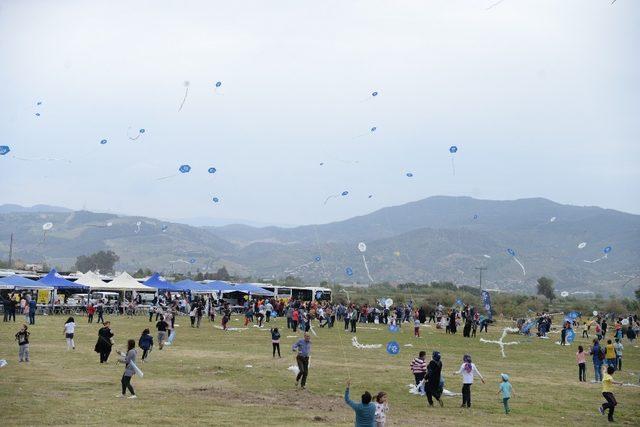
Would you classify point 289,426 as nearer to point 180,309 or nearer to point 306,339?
point 306,339

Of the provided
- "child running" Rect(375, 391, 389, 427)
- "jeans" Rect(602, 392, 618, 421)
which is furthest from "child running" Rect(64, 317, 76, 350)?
"jeans" Rect(602, 392, 618, 421)

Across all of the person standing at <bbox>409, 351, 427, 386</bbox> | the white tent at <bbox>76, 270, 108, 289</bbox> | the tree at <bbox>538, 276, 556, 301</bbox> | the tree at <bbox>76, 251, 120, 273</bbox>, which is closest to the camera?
the person standing at <bbox>409, 351, 427, 386</bbox>

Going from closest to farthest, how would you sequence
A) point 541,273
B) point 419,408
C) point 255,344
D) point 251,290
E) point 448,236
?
point 419,408
point 255,344
point 251,290
point 541,273
point 448,236

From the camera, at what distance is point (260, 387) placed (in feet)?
66.3

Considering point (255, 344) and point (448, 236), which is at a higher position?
point (448, 236)

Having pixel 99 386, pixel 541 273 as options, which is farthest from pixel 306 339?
pixel 541 273

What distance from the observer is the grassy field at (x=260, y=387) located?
16203 millimetres

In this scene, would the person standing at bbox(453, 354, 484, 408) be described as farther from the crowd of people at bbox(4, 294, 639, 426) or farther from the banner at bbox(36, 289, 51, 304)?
the banner at bbox(36, 289, 51, 304)

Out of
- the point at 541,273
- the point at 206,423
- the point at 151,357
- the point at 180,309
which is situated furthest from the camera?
the point at 541,273

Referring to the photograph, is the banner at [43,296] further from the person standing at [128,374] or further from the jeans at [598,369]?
the jeans at [598,369]

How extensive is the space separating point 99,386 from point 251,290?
39.4 m

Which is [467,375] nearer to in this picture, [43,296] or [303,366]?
[303,366]

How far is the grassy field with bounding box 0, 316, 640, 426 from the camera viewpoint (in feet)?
53.2

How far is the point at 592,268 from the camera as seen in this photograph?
16750cm
